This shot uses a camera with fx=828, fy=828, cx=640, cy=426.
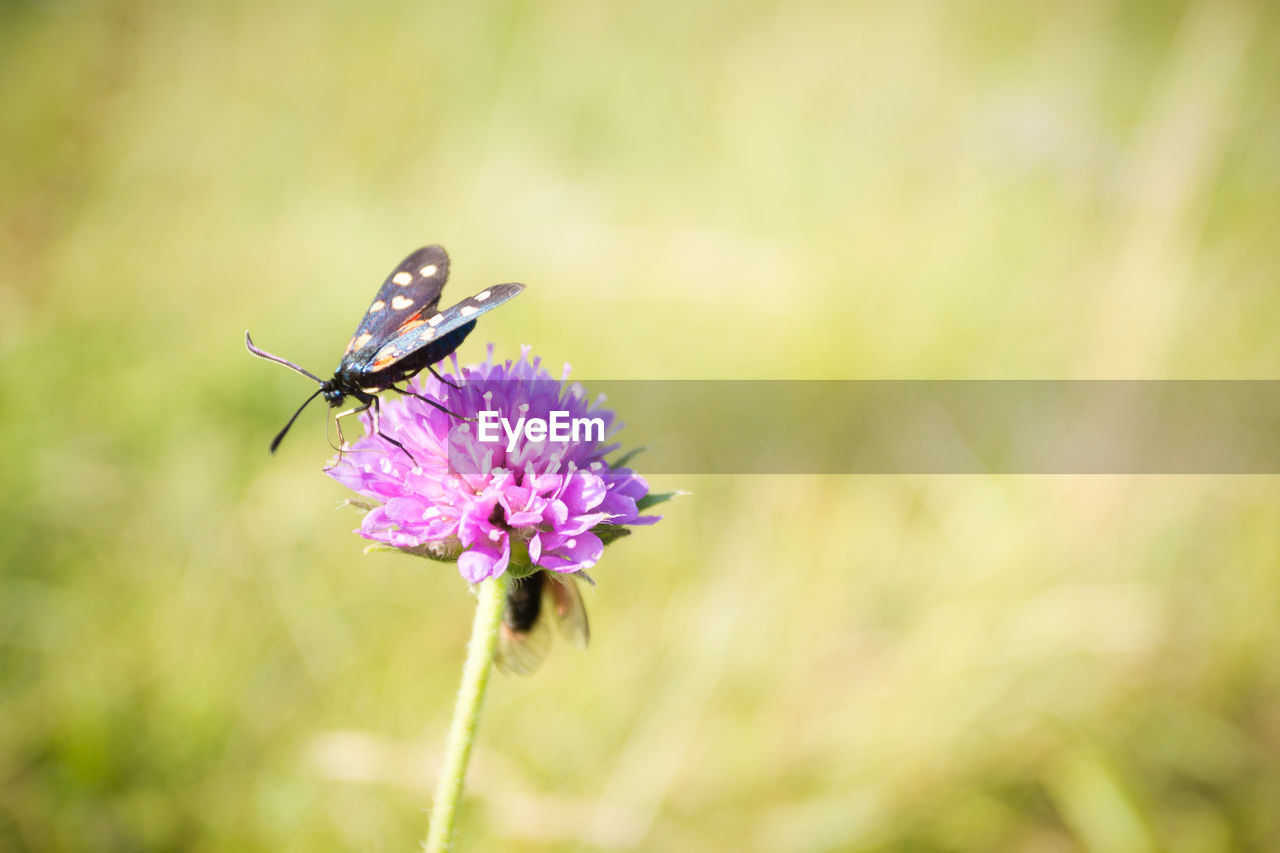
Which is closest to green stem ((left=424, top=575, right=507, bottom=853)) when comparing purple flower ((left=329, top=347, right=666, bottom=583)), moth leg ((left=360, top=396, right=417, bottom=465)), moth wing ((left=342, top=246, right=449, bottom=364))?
purple flower ((left=329, top=347, right=666, bottom=583))

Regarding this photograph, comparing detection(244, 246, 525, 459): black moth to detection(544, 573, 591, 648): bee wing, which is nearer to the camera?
detection(244, 246, 525, 459): black moth

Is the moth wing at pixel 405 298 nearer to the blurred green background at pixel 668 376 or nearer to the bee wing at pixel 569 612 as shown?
the bee wing at pixel 569 612

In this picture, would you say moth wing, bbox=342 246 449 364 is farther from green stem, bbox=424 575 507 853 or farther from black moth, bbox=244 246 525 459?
green stem, bbox=424 575 507 853

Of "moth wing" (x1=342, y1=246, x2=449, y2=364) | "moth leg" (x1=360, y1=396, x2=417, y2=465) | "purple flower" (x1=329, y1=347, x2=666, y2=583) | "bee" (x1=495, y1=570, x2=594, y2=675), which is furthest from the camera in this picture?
"bee" (x1=495, y1=570, x2=594, y2=675)

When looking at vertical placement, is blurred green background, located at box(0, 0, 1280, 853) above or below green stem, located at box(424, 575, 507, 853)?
above

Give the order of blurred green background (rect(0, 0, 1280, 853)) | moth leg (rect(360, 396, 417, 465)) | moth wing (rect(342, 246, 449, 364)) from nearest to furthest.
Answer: moth leg (rect(360, 396, 417, 465)), moth wing (rect(342, 246, 449, 364)), blurred green background (rect(0, 0, 1280, 853))

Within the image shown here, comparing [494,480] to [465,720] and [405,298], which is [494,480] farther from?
[405,298]

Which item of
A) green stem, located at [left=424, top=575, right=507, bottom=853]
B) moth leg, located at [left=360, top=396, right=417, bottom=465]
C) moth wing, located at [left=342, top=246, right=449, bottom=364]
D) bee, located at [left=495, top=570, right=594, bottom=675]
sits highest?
moth wing, located at [left=342, top=246, right=449, bottom=364]

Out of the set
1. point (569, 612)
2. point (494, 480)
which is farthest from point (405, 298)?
point (569, 612)
